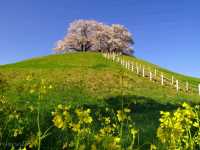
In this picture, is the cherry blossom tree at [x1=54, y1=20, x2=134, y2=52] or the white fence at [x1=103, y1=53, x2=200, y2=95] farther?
the cherry blossom tree at [x1=54, y1=20, x2=134, y2=52]

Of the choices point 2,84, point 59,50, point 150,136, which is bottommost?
point 150,136

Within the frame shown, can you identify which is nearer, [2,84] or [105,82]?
[2,84]

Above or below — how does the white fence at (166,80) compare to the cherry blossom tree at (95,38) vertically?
below

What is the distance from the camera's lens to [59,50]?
134 meters

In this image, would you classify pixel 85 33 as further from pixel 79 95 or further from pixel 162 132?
pixel 162 132

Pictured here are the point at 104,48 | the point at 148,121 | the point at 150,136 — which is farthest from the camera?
the point at 104,48

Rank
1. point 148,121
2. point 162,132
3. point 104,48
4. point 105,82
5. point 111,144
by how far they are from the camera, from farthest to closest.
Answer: point 104,48, point 105,82, point 148,121, point 162,132, point 111,144

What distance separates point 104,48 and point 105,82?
286 ft

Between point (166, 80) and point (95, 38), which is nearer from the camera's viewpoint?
point (166, 80)

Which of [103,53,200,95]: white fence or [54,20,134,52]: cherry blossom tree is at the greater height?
[54,20,134,52]: cherry blossom tree

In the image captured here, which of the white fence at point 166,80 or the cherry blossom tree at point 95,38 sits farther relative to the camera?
the cherry blossom tree at point 95,38

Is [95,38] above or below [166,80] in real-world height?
above

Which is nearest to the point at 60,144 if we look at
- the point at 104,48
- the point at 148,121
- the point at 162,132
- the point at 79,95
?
the point at 162,132

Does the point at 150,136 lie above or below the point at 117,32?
below
